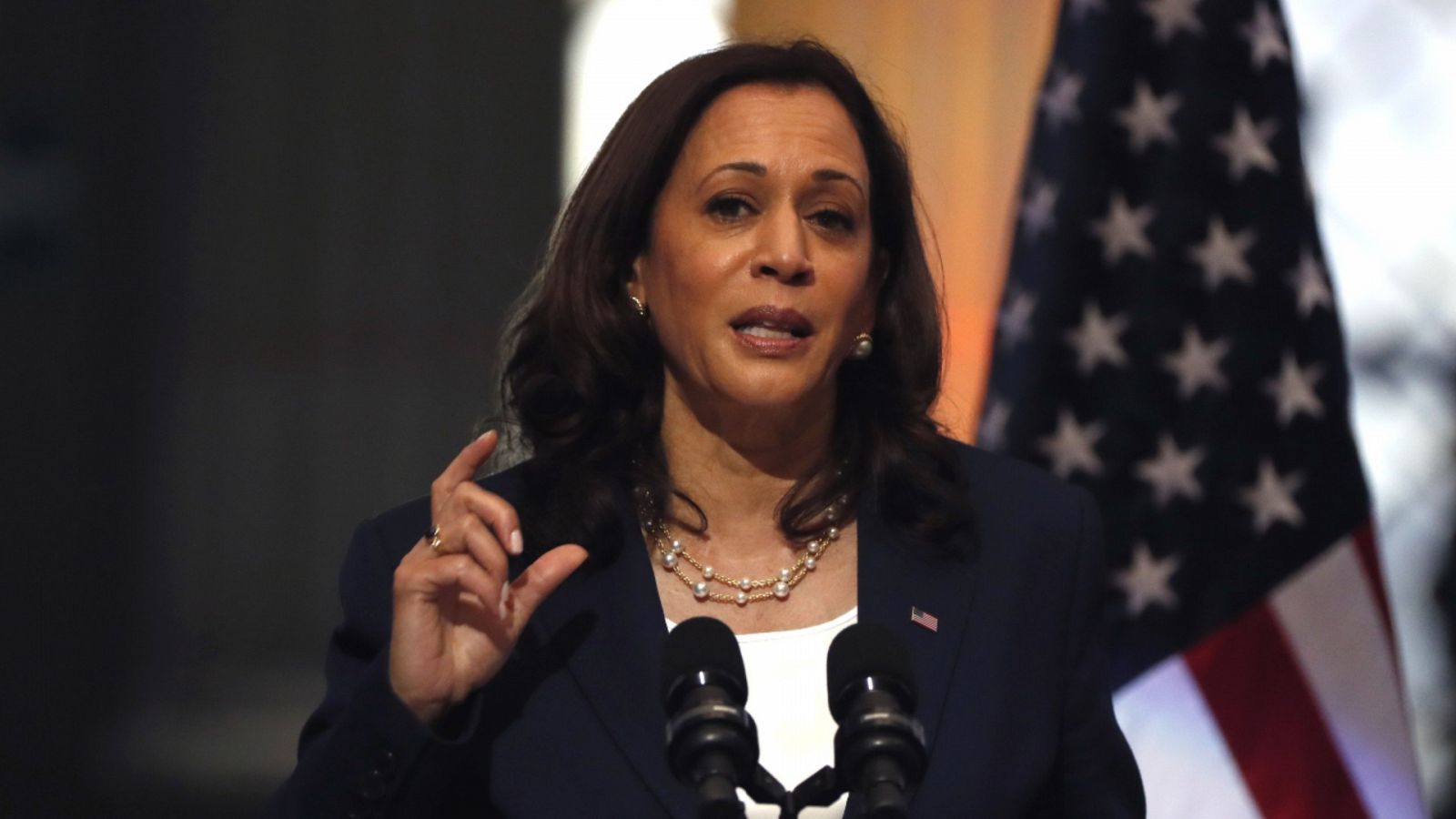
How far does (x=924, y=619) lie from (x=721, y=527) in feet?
1.08

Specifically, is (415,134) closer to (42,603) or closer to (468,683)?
(42,603)

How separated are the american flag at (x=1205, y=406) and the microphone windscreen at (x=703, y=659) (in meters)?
1.97

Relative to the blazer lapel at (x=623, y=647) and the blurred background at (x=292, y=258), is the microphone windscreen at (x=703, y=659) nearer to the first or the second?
the blazer lapel at (x=623, y=647)

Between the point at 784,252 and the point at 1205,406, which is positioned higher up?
the point at 784,252

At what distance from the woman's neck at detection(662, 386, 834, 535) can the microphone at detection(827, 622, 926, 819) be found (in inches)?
29.0

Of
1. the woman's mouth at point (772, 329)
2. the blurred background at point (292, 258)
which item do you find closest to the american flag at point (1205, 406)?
the blurred background at point (292, 258)

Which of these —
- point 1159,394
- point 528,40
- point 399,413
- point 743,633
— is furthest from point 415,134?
point 743,633

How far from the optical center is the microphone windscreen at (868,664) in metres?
1.30

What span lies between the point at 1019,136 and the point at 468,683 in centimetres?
212

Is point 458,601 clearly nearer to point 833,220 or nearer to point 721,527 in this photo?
point 721,527

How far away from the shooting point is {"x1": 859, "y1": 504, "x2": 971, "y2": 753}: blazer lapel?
1.83 metres

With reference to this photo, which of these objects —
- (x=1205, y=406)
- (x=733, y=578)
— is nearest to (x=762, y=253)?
(x=733, y=578)

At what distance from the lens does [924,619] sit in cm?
190

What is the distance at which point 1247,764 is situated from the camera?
3082 millimetres
